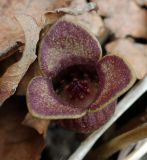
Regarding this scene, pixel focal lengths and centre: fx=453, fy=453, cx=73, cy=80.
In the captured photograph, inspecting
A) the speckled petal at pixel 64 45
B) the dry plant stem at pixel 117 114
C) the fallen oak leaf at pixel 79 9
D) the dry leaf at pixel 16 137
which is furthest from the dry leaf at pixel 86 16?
the dry leaf at pixel 16 137

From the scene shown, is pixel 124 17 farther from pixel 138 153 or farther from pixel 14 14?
pixel 138 153

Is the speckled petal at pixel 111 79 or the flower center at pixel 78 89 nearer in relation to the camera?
the speckled petal at pixel 111 79

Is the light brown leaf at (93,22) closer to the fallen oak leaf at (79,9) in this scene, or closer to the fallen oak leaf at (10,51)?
the fallen oak leaf at (79,9)

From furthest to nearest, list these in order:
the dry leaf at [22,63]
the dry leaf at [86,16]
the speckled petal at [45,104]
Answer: the dry leaf at [86,16] → the dry leaf at [22,63] → the speckled petal at [45,104]

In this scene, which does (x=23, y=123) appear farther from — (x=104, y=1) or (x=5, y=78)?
(x=104, y=1)

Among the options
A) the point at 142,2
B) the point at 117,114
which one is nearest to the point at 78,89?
the point at 117,114

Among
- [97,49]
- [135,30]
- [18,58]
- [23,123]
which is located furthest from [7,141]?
[135,30]
